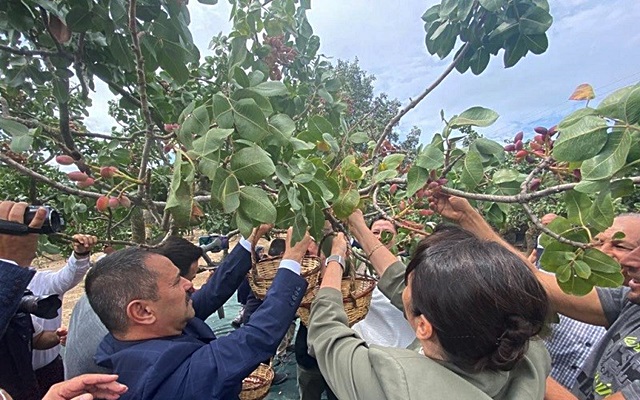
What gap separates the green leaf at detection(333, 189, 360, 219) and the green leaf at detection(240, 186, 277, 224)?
35 cm

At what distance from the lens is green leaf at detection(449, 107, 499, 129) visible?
3.68 ft

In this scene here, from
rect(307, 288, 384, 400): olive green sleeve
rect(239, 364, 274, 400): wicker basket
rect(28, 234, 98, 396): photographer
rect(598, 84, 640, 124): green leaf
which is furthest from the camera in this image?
rect(239, 364, 274, 400): wicker basket

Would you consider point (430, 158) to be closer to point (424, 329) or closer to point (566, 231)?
point (566, 231)

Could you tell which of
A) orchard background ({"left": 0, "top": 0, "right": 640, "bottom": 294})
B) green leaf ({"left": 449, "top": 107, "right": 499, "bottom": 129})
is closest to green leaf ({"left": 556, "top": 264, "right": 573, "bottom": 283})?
orchard background ({"left": 0, "top": 0, "right": 640, "bottom": 294})

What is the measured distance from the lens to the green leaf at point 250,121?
0.93 metres

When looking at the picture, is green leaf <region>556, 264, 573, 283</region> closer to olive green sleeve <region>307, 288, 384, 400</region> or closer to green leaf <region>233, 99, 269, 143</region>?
olive green sleeve <region>307, 288, 384, 400</region>

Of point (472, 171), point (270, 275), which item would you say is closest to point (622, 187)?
point (472, 171)

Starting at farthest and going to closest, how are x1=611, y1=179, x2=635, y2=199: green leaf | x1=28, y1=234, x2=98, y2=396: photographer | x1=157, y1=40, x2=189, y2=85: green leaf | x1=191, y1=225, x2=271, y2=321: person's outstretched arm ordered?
1. x1=28, y1=234, x2=98, y2=396: photographer
2. x1=191, y1=225, x2=271, y2=321: person's outstretched arm
3. x1=157, y1=40, x2=189, y2=85: green leaf
4. x1=611, y1=179, x2=635, y2=199: green leaf

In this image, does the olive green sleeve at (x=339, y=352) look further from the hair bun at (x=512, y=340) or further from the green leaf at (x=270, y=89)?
the green leaf at (x=270, y=89)

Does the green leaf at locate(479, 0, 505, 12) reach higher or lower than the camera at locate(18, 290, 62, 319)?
higher

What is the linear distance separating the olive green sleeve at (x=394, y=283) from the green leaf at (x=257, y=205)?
2.02 feet

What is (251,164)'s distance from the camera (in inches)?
35.0

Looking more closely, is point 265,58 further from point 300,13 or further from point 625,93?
point 625,93

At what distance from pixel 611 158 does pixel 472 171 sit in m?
0.41
